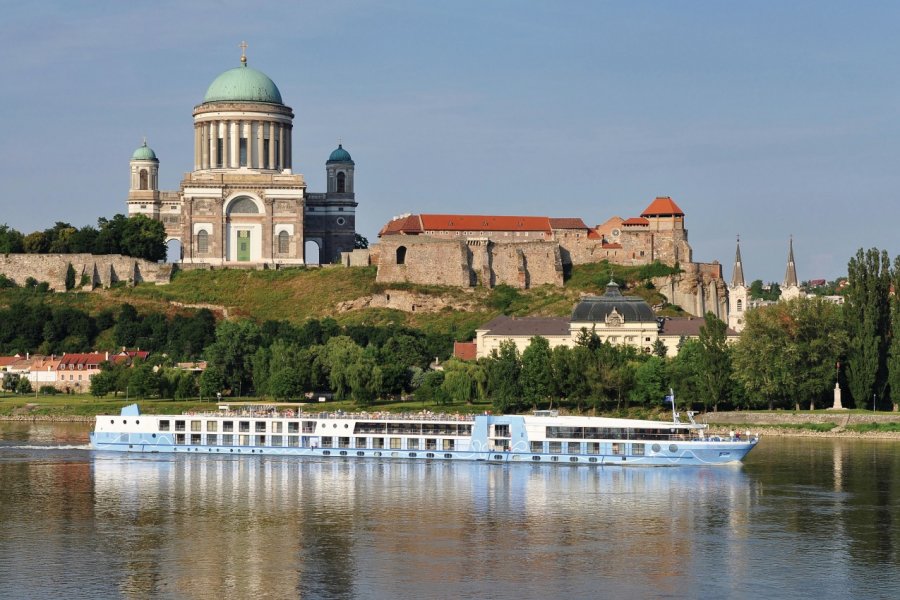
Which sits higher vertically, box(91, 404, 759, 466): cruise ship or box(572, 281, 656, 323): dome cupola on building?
box(572, 281, 656, 323): dome cupola on building

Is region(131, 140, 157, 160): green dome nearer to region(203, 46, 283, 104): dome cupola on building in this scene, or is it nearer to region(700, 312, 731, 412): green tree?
region(203, 46, 283, 104): dome cupola on building

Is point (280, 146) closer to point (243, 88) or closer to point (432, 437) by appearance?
point (243, 88)

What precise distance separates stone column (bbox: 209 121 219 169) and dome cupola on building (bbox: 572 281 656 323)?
3568cm

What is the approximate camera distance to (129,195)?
117m

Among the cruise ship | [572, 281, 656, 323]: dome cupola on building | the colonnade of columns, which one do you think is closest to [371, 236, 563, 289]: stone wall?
the colonnade of columns

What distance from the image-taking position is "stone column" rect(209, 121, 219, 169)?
115812 millimetres

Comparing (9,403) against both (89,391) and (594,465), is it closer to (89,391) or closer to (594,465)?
(89,391)

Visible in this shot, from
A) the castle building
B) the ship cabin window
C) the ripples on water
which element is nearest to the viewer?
the ripples on water

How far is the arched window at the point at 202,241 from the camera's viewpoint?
113 metres

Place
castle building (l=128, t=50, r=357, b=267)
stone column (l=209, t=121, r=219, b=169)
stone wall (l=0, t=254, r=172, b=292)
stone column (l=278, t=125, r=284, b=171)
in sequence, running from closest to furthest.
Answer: stone wall (l=0, t=254, r=172, b=292) → castle building (l=128, t=50, r=357, b=267) → stone column (l=209, t=121, r=219, b=169) → stone column (l=278, t=125, r=284, b=171)

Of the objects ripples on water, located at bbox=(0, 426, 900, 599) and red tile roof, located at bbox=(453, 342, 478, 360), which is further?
red tile roof, located at bbox=(453, 342, 478, 360)

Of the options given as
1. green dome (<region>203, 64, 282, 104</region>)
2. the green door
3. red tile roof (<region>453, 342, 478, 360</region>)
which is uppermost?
green dome (<region>203, 64, 282, 104</region>)

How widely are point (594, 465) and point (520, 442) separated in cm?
297

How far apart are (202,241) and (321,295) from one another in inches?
Answer: 493
